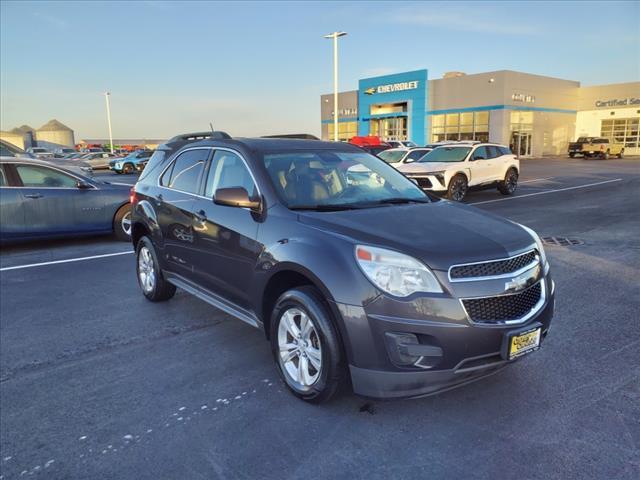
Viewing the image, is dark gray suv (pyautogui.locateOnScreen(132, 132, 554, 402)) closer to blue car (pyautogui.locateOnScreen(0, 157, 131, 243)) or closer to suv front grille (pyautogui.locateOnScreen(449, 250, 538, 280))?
suv front grille (pyautogui.locateOnScreen(449, 250, 538, 280))

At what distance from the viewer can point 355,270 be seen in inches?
114

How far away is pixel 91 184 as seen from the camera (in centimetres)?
910

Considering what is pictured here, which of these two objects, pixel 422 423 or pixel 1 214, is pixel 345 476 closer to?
pixel 422 423

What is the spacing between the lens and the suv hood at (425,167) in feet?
47.2

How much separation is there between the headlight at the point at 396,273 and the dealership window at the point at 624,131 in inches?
2080

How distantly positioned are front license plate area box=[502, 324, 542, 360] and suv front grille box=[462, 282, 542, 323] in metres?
0.09

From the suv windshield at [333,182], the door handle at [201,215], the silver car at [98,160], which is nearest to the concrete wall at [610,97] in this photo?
the silver car at [98,160]

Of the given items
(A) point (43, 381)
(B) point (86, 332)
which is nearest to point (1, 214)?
(B) point (86, 332)

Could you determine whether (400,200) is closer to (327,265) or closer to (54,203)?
(327,265)

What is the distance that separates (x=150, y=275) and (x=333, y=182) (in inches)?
103

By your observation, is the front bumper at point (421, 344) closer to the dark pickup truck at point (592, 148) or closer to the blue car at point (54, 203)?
the blue car at point (54, 203)

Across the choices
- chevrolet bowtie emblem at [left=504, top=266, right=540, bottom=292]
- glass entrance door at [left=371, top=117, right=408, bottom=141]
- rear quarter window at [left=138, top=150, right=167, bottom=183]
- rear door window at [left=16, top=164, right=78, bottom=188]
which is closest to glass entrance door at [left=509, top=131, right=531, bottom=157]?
glass entrance door at [left=371, top=117, right=408, bottom=141]

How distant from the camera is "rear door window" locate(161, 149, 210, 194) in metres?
4.62

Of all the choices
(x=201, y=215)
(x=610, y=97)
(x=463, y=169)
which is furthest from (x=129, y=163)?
(x=610, y=97)
